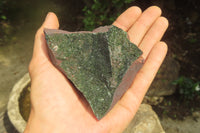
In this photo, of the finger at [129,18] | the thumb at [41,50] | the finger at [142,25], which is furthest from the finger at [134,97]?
the thumb at [41,50]

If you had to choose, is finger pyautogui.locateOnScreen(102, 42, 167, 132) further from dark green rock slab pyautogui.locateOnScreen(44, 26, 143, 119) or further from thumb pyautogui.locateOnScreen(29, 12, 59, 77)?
thumb pyautogui.locateOnScreen(29, 12, 59, 77)

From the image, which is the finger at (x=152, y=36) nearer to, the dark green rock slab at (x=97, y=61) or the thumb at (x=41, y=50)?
the dark green rock slab at (x=97, y=61)

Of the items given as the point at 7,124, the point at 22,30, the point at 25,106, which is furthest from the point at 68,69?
the point at 22,30

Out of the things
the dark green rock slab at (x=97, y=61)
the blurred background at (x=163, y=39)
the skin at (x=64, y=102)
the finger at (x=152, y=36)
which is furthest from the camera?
the blurred background at (x=163, y=39)

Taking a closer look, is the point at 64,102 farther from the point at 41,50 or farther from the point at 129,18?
the point at 129,18

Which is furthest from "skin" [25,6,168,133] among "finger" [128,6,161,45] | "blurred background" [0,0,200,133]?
"blurred background" [0,0,200,133]

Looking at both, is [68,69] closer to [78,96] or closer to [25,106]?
[78,96]
